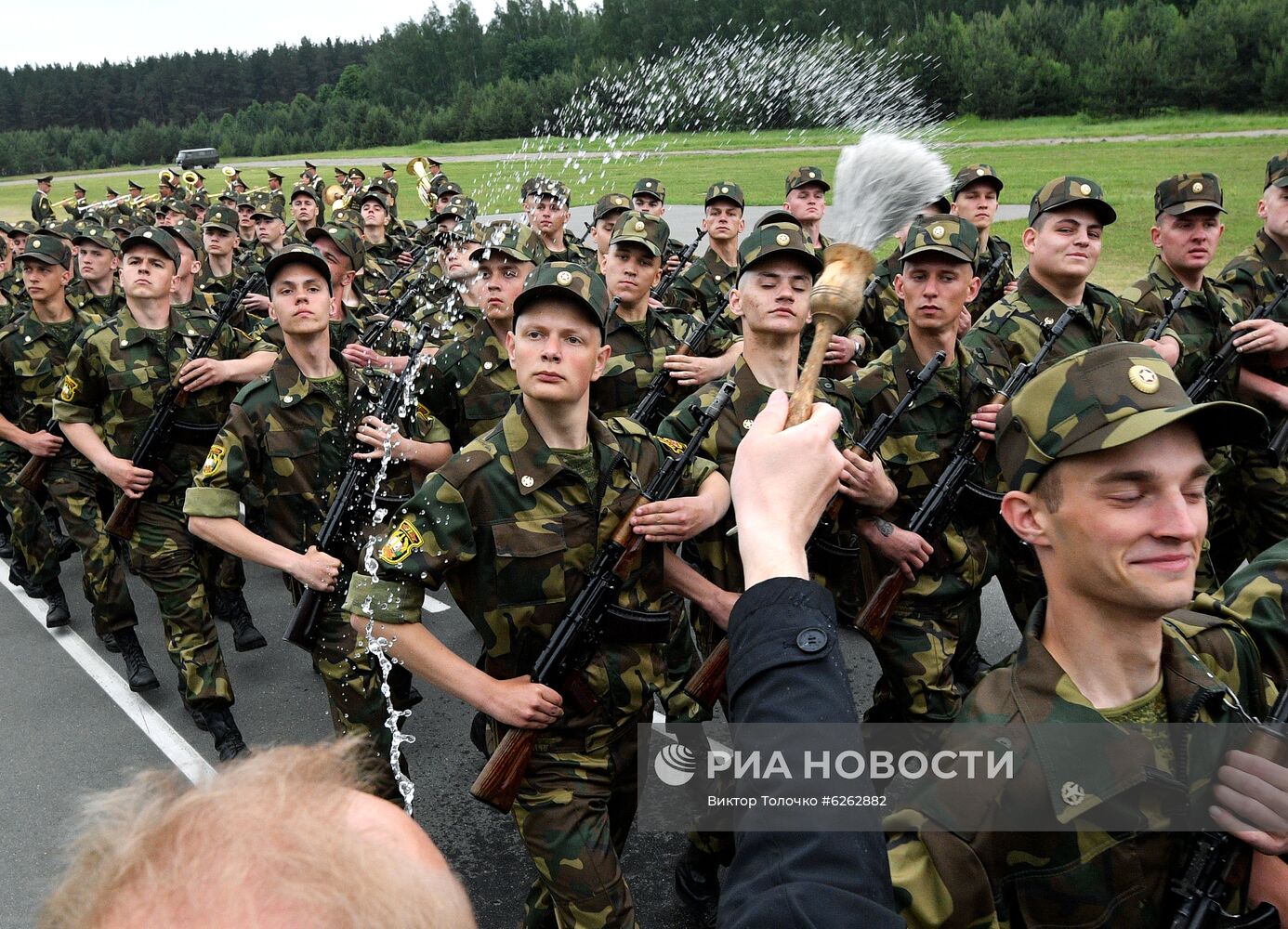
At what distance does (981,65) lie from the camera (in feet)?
52.8

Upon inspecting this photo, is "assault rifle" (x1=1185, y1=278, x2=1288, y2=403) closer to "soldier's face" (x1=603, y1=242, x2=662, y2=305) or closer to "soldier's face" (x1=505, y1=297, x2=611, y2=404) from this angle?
"soldier's face" (x1=603, y1=242, x2=662, y2=305)

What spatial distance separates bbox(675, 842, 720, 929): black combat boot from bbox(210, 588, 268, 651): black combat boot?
12.6 feet

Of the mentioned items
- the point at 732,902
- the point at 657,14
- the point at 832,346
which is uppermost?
the point at 657,14

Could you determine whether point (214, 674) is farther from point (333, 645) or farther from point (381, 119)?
point (381, 119)

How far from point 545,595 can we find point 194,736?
3359mm

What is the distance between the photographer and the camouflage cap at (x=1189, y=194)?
5.89 meters

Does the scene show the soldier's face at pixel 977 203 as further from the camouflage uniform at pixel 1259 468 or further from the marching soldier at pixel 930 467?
the marching soldier at pixel 930 467

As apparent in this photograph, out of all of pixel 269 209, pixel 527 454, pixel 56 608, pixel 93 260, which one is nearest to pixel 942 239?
pixel 527 454

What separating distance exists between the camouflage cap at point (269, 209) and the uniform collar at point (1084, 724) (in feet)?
36.4

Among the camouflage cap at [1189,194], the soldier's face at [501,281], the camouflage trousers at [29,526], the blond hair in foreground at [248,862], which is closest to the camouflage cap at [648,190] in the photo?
the soldier's face at [501,281]

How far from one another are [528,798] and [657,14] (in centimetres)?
939

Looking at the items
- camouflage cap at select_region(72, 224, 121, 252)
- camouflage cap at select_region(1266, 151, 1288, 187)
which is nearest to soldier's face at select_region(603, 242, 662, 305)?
camouflage cap at select_region(1266, 151, 1288, 187)

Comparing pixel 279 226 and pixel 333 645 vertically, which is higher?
pixel 279 226

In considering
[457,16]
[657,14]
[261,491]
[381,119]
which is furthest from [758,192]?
[261,491]
